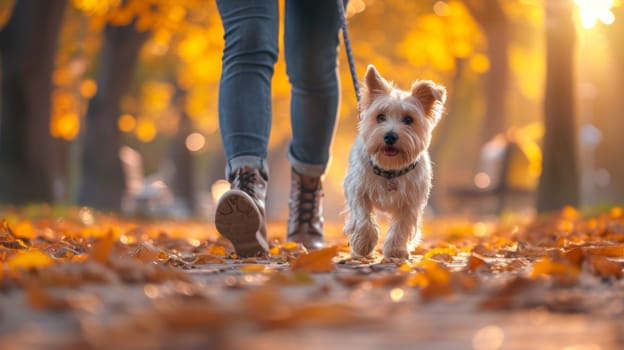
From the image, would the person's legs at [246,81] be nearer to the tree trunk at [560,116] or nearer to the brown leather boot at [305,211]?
the brown leather boot at [305,211]

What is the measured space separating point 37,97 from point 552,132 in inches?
329

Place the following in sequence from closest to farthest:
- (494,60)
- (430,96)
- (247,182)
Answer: (247,182), (430,96), (494,60)

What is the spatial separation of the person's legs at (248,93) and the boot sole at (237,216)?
138 mm

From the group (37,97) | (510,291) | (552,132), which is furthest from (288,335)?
(37,97)

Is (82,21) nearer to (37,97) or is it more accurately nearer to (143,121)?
(143,121)

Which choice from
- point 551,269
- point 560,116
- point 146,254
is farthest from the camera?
point 560,116

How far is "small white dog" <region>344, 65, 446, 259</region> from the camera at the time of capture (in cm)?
475

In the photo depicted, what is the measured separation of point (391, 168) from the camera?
4.77 meters

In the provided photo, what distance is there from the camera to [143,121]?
2594cm

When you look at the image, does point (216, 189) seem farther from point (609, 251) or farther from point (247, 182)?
point (609, 251)

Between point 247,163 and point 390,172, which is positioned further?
point 390,172

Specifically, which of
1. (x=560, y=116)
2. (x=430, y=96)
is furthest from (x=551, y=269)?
(x=560, y=116)

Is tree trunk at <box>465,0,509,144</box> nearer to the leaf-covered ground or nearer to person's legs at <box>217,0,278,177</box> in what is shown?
person's legs at <box>217,0,278,177</box>

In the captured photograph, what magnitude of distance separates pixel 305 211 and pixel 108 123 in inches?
514
